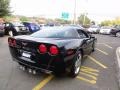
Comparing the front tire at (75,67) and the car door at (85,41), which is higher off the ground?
the car door at (85,41)

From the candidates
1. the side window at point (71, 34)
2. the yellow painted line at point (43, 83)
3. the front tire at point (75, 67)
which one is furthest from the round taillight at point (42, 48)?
the side window at point (71, 34)

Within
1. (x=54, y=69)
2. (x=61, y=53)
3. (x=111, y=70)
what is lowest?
(x=111, y=70)

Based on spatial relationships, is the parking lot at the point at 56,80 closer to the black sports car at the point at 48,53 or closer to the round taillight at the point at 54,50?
the black sports car at the point at 48,53

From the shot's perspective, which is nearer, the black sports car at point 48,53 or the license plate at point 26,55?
the black sports car at point 48,53

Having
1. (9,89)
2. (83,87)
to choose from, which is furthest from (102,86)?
(9,89)

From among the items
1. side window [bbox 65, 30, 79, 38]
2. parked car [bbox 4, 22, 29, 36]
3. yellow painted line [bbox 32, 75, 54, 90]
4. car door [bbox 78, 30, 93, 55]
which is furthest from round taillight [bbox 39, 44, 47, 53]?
parked car [bbox 4, 22, 29, 36]

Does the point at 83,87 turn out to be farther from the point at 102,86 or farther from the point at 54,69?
the point at 54,69

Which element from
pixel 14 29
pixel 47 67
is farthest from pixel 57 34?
pixel 14 29

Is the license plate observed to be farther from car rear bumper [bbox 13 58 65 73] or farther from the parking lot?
the parking lot

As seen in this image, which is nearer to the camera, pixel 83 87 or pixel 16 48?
pixel 83 87

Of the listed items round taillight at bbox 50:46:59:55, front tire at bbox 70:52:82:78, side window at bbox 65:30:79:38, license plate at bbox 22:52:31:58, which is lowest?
front tire at bbox 70:52:82:78

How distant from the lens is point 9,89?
5020 millimetres

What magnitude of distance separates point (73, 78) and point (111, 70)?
181 cm

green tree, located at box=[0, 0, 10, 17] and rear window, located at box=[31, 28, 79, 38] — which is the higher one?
green tree, located at box=[0, 0, 10, 17]
